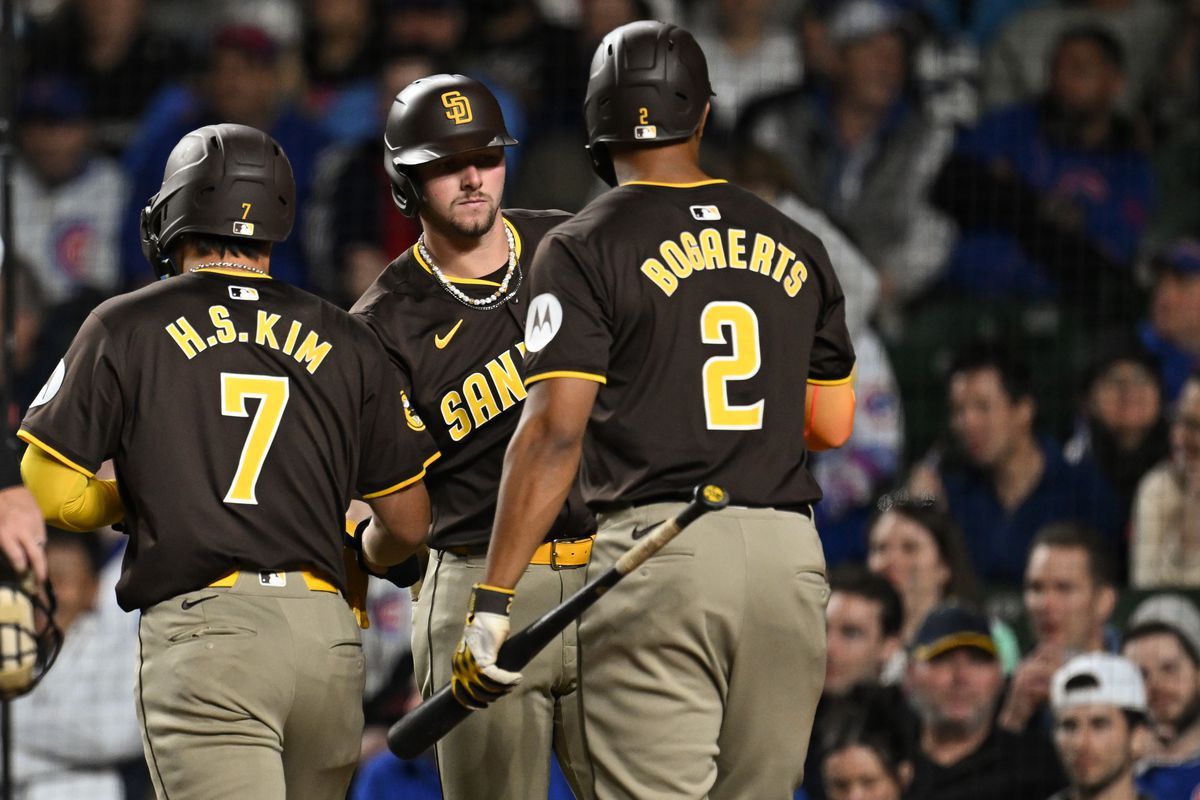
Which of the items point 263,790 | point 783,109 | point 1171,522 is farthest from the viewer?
point 783,109

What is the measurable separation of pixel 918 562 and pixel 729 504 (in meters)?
2.97

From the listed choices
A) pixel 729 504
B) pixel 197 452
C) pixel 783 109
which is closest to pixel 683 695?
pixel 729 504

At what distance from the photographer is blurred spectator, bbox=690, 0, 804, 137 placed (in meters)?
7.04

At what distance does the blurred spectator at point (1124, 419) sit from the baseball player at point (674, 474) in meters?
3.30

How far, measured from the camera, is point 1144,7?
7.01 m

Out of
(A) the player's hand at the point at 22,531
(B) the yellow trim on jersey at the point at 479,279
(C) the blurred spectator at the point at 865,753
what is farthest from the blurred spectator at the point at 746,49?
(A) the player's hand at the point at 22,531

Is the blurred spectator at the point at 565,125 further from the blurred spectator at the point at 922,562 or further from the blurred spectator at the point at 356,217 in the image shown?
the blurred spectator at the point at 922,562

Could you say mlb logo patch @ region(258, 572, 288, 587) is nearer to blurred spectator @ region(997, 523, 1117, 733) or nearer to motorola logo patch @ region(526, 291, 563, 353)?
Result: motorola logo patch @ region(526, 291, 563, 353)

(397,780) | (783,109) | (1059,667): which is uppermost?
(783,109)

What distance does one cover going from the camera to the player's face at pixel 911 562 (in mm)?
5598

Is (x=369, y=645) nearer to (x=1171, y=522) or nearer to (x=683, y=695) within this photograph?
(x=1171, y=522)

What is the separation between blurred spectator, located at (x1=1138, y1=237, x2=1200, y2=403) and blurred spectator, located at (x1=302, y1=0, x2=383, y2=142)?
3125 mm

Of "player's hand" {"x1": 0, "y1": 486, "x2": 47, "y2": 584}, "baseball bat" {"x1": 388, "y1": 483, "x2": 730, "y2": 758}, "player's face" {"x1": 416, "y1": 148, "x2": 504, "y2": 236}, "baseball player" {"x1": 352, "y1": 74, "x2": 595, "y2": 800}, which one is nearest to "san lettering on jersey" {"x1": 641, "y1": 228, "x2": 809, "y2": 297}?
"baseball bat" {"x1": 388, "y1": 483, "x2": 730, "y2": 758}

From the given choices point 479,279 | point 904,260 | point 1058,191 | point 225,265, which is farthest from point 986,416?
point 225,265
